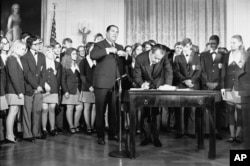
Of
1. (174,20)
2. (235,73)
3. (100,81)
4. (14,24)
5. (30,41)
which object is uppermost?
(174,20)

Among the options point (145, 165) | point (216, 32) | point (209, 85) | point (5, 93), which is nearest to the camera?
point (145, 165)

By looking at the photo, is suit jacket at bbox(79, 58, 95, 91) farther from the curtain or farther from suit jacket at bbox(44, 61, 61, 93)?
the curtain

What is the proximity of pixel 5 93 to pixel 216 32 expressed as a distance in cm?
565

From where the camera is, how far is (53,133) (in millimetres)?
5250

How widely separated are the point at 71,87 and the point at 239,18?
469 cm

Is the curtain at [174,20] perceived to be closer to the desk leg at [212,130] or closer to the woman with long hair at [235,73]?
the woman with long hair at [235,73]

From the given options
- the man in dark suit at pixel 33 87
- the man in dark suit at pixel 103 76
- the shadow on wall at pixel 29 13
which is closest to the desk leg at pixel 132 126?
the man in dark suit at pixel 103 76

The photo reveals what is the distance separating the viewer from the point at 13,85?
4.44m

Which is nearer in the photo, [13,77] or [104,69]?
[13,77]

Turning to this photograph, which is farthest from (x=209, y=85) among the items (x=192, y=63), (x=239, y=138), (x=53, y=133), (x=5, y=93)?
(x=5, y=93)

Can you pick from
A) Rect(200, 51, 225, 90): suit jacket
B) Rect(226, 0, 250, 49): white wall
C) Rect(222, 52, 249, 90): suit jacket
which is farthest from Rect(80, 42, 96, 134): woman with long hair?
Rect(226, 0, 250, 49): white wall

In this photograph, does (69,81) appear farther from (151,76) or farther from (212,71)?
(212,71)

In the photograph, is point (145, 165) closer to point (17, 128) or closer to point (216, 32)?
point (17, 128)

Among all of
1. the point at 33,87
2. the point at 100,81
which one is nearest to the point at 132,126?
the point at 100,81
